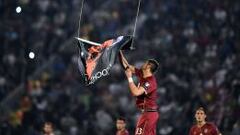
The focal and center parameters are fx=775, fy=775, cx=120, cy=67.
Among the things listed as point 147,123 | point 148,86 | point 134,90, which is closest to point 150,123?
point 147,123

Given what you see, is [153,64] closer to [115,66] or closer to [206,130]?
[206,130]

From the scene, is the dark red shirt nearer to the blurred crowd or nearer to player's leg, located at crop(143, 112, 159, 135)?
player's leg, located at crop(143, 112, 159, 135)

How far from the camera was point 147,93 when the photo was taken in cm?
1370

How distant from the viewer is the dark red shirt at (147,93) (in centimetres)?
1371

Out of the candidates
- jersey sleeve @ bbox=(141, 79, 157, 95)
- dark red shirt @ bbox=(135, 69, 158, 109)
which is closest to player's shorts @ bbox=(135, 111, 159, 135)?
dark red shirt @ bbox=(135, 69, 158, 109)

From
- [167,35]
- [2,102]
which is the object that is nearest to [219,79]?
[167,35]

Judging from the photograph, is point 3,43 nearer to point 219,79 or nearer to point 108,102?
point 108,102

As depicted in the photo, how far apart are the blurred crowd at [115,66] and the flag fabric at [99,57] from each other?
5.85 m

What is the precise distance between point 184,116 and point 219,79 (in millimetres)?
1482

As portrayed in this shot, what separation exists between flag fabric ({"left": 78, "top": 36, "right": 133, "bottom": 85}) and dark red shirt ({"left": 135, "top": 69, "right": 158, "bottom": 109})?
0.55 meters

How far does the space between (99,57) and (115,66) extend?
8.51m

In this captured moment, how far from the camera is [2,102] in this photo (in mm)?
22750

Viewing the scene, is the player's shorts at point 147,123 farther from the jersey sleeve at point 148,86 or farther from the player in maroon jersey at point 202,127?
the player in maroon jersey at point 202,127

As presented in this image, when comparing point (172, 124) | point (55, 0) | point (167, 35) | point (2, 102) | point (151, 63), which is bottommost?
point (151, 63)
